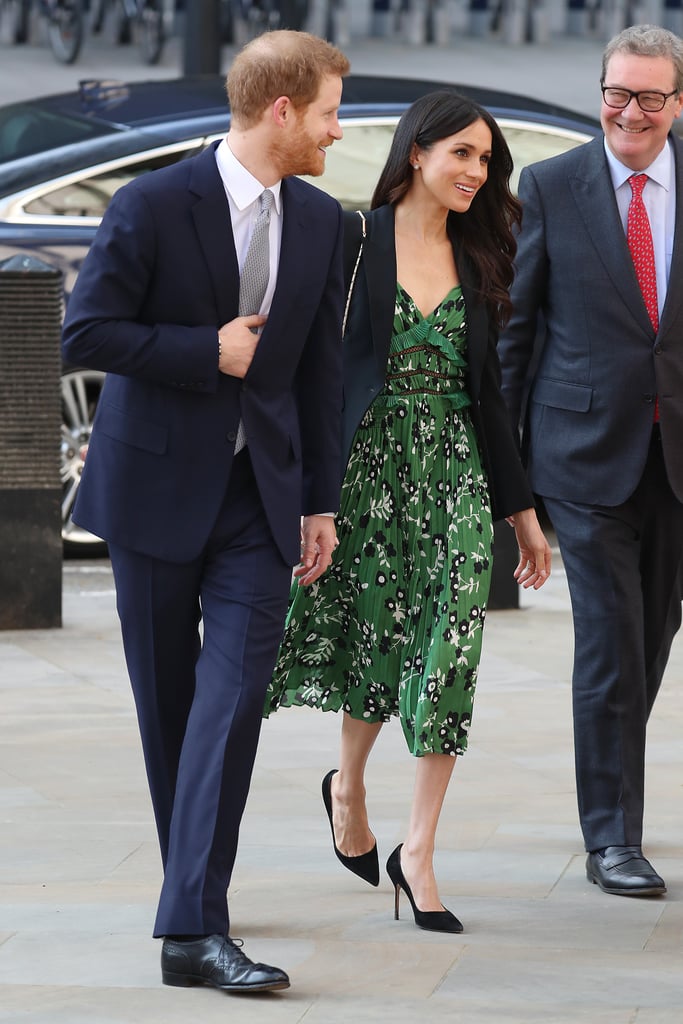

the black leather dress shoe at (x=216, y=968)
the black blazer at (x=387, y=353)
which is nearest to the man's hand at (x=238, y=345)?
the black blazer at (x=387, y=353)

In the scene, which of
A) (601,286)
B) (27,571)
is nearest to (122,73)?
(27,571)

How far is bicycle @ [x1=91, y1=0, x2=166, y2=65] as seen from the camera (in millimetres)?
24797

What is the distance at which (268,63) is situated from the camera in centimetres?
396

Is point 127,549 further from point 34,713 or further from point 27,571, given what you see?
point 27,571

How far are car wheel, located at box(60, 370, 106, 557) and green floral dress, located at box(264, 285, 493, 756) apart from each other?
4.01 metres

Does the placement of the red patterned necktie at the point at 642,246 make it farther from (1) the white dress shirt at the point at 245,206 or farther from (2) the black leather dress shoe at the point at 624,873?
(1) the white dress shirt at the point at 245,206

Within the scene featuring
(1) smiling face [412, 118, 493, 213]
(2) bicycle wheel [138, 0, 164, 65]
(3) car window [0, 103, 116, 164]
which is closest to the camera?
(1) smiling face [412, 118, 493, 213]

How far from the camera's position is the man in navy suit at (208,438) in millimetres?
3969

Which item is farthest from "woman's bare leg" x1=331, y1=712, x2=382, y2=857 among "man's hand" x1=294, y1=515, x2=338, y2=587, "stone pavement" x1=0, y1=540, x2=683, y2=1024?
"man's hand" x1=294, y1=515, x2=338, y2=587

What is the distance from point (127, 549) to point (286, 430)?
1.29ft

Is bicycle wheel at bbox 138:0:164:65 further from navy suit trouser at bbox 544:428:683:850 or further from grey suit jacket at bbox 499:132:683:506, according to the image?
navy suit trouser at bbox 544:428:683:850

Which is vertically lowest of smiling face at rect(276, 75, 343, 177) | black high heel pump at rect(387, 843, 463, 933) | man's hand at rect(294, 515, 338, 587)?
black high heel pump at rect(387, 843, 463, 933)

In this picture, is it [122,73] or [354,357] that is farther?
[122,73]

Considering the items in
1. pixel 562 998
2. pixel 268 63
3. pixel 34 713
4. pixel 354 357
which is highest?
pixel 268 63
